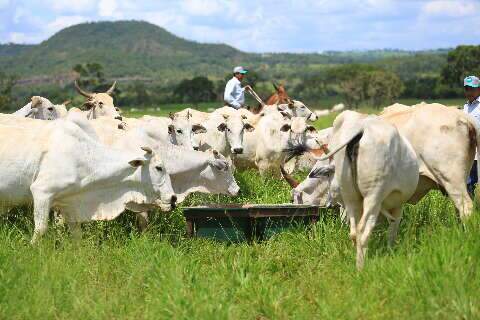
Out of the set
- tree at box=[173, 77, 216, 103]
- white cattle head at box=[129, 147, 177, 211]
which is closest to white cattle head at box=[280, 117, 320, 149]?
white cattle head at box=[129, 147, 177, 211]

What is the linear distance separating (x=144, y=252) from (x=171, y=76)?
186m

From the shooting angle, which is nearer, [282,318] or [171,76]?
[282,318]

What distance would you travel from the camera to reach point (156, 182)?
27.4 ft

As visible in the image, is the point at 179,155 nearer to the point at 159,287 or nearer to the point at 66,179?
the point at 66,179

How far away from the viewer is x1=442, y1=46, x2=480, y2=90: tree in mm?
69375

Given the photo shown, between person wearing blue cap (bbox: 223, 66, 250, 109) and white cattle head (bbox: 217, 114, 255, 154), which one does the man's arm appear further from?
white cattle head (bbox: 217, 114, 255, 154)

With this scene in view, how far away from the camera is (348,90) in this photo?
91125 mm

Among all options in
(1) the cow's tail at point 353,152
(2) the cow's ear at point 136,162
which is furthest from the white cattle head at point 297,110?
(1) the cow's tail at point 353,152

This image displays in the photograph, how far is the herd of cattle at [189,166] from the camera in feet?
21.5

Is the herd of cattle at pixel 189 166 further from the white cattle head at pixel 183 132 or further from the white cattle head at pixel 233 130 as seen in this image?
the white cattle head at pixel 233 130

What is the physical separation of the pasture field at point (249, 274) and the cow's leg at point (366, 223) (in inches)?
5.1

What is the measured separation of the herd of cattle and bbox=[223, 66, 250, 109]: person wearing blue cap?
156 inches

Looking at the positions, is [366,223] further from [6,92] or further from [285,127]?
[6,92]

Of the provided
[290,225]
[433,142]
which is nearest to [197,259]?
[290,225]
